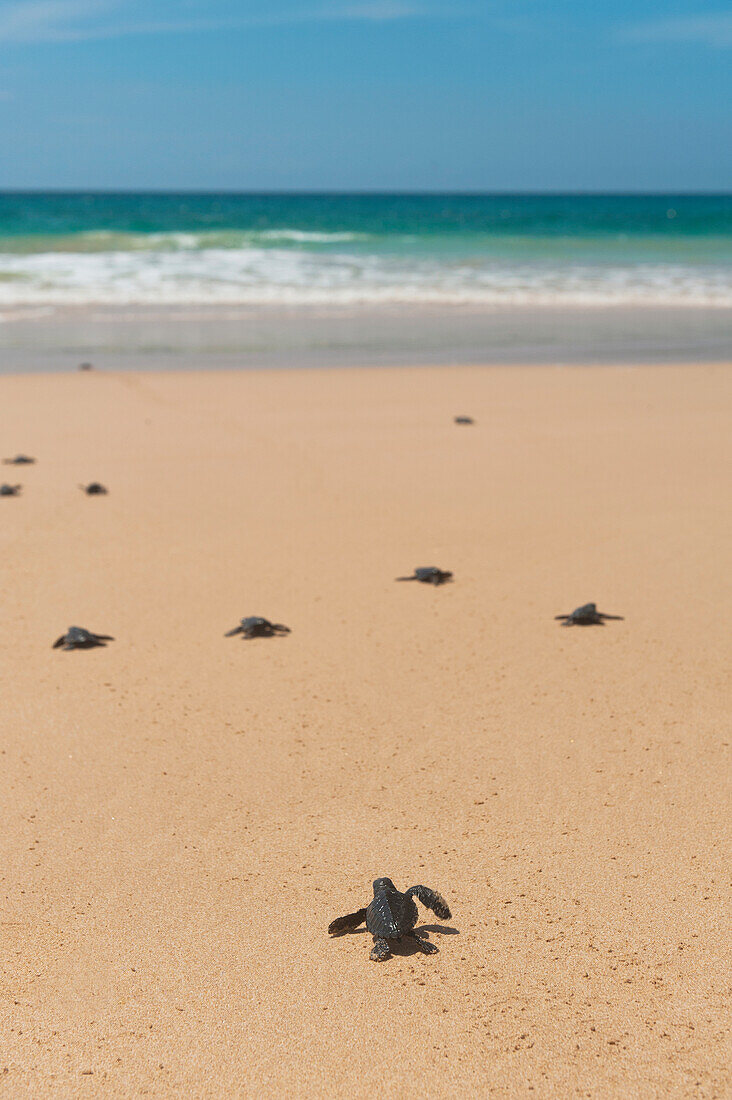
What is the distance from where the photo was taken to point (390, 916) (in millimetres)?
2234

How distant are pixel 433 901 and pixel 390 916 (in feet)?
0.50

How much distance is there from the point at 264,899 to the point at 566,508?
384 cm

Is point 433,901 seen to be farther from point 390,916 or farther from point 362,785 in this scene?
point 362,785

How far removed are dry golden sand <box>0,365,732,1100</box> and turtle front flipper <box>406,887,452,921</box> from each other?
6 cm

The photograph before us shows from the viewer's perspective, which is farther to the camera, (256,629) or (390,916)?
(256,629)

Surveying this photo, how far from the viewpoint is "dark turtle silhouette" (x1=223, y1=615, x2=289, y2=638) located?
413cm

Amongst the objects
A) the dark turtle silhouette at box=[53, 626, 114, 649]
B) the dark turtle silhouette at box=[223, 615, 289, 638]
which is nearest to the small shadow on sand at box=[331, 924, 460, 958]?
the dark turtle silhouette at box=[223, 615, 289, 638]

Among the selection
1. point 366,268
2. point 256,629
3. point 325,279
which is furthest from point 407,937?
point 366,268

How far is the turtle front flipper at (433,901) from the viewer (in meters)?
2.34

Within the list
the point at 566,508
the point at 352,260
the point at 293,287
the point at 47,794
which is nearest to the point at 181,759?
the point at 47,794

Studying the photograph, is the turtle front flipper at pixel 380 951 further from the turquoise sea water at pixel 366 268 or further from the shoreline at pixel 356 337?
the turquoise sea water at pixel 366 268

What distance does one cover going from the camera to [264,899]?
2.50m

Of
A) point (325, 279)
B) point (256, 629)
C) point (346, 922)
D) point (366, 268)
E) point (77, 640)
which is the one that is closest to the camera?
point (346, 922)

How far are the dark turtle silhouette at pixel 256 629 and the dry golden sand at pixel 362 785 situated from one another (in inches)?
2.2
